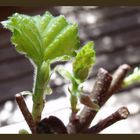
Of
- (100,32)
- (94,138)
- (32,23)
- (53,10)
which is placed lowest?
(94,138)

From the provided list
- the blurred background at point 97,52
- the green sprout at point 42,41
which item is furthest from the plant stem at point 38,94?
the blurred background at point 97,52

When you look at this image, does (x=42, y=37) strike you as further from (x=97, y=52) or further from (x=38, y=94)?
(x=97, y=52)

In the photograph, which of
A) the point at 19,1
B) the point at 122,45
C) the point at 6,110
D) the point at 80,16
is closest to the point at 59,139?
the point at 19,1

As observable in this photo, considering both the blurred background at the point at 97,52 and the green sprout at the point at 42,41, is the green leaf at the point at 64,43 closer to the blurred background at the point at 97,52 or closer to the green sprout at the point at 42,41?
the green sprout at the point at 42,41

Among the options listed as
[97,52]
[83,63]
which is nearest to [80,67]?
[83,63]

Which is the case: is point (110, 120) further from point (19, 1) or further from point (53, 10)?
point (53, 10)
